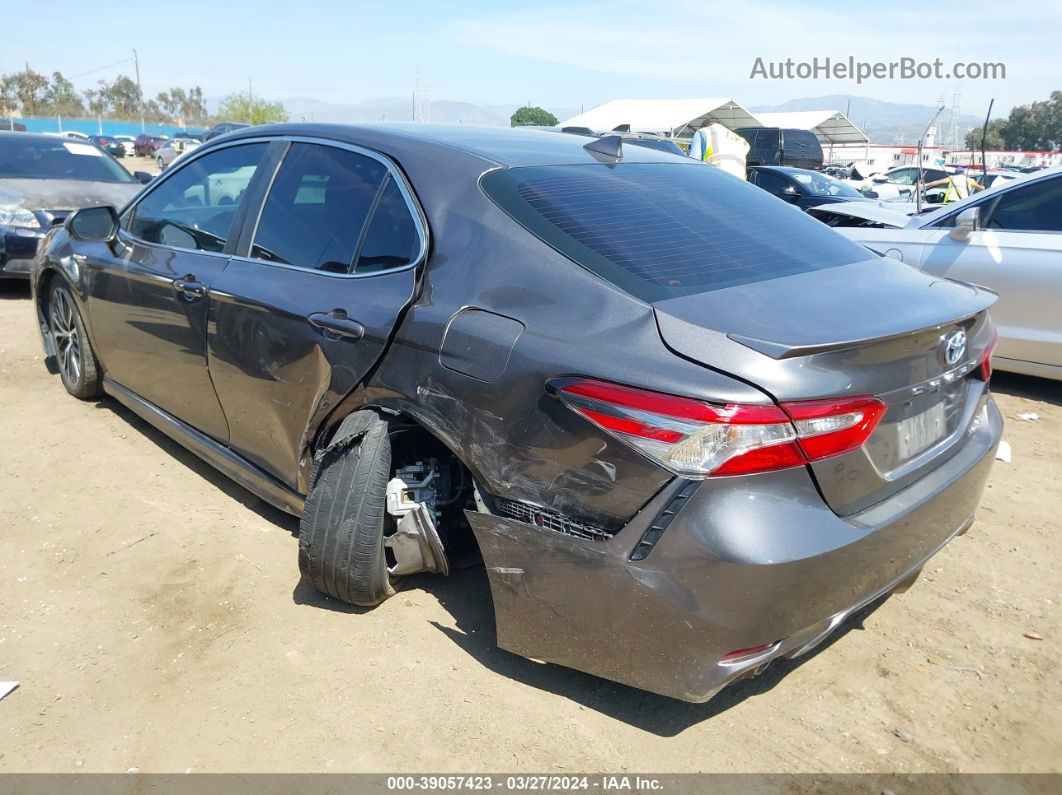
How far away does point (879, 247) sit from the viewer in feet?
20.7

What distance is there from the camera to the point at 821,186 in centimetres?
1302

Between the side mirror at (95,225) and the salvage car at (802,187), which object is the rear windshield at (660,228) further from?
the salvage car at (802,187)

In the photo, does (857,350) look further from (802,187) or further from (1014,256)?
(802,187)

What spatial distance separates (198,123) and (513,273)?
113420 millimetres

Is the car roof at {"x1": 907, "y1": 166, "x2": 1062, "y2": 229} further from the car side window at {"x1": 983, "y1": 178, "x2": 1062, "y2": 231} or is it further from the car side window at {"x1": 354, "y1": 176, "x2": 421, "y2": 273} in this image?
the car side window at {"x1": 354, "y1": 176, "x2": 421, "y2": 273}

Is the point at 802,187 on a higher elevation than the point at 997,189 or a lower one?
lower

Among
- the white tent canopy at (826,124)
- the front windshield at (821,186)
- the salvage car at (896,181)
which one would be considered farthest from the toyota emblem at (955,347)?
the white tent canopy at (826,124)

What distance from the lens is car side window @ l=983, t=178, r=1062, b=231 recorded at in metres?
5.72

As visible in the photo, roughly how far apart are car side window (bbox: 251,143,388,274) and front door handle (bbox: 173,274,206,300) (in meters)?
0.34

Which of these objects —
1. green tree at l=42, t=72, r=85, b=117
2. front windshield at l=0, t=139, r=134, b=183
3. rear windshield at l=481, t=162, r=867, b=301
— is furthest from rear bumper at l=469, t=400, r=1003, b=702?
green tree at l=42, t=72, r=85, b=117

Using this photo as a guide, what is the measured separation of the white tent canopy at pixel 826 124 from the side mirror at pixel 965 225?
46.3m

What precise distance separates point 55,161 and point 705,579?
9833 millimetres

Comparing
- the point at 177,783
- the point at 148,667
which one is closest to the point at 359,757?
the point at 177,783

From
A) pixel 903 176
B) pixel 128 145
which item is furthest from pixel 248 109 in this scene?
pixel 903 176
